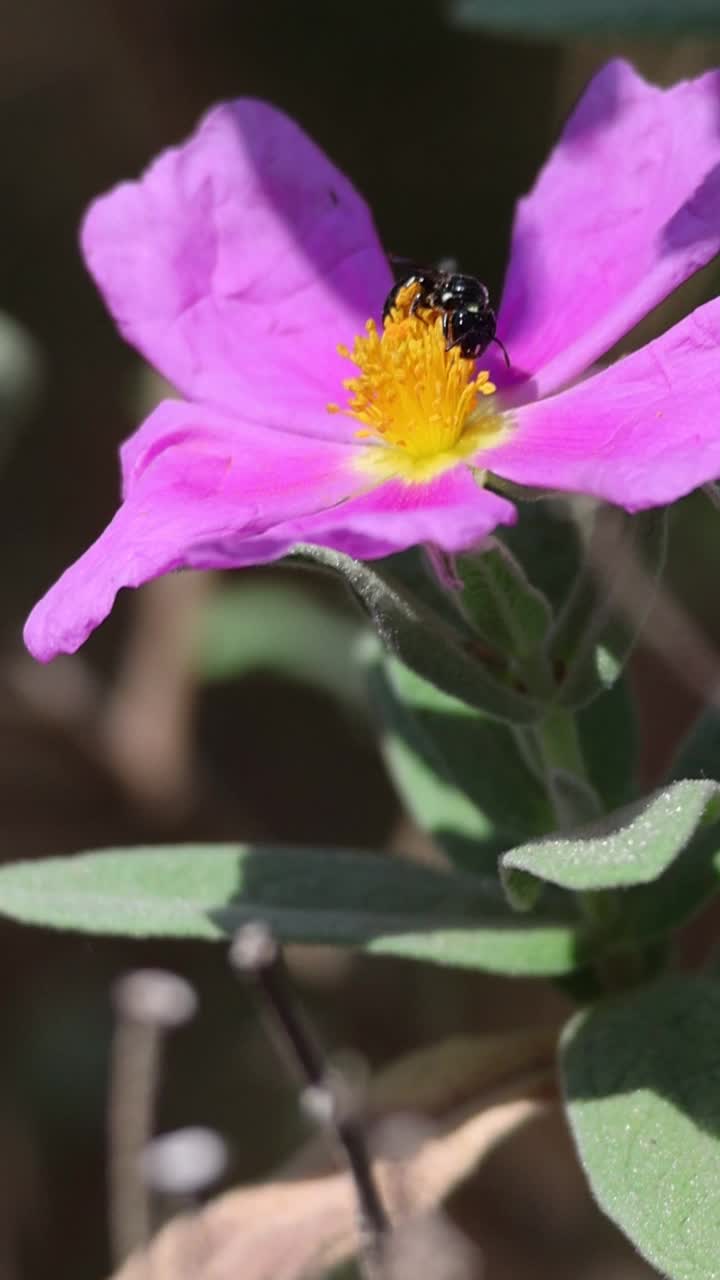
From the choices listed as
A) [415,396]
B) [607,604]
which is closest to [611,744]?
→ [607,604]

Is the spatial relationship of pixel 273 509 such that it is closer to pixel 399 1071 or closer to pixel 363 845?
pixel 399 1071

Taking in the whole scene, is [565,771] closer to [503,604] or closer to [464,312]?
[503,604]

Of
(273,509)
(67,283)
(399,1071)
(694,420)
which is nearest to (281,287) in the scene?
(273,509)

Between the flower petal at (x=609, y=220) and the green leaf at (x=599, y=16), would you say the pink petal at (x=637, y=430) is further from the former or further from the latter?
the green leaf at (x=599, y=16)

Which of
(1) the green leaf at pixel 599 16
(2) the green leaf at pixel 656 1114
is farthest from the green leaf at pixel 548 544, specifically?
(1) the green leaf at pixel 599 16

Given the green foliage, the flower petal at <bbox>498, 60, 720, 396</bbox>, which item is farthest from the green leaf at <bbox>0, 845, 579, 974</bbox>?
the flower petal at <bbox>498, 60, 720, 396</bbox>

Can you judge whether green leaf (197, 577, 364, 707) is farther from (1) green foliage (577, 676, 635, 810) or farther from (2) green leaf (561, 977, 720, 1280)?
(2) green leaf (561, 977, 720, 1280)

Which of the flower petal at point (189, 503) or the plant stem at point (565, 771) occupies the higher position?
the flower petal at point (189, 503)
